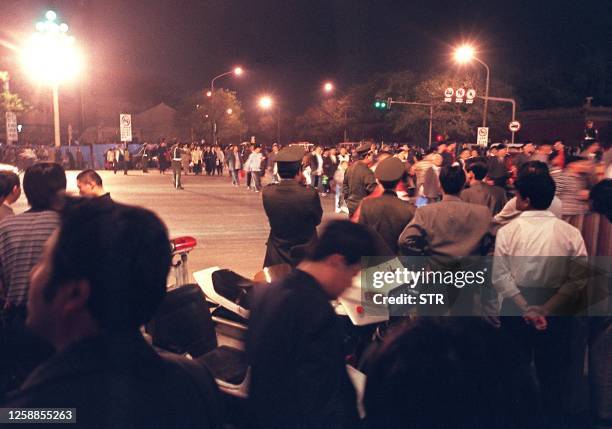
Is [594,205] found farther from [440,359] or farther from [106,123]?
[106,123]

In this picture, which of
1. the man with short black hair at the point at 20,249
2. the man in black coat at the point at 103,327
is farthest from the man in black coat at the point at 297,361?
the man with short black hair at the point at 20,249

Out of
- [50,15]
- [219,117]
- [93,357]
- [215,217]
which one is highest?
[219,117]

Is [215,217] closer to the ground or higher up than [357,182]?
closer to the ground

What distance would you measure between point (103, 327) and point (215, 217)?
1377 cm

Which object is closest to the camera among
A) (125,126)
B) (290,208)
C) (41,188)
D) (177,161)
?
(41,188)

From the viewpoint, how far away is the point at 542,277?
4043 mm

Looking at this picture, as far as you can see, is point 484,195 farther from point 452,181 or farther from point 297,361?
point 297,361

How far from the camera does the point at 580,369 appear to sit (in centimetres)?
427

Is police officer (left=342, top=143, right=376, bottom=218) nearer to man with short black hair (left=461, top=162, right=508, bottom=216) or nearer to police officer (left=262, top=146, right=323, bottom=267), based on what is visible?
man with short black hair (left=461, top=162, right=508, bottom=216)

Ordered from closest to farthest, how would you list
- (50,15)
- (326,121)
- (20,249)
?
(20,249) < (50,15) < (326,121)

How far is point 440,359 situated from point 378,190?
→ 15.7 feet

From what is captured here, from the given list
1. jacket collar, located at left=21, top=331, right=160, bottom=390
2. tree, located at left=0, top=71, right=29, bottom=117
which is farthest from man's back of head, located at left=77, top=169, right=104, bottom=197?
tree, located at left=0, top=71, right=29, bottom=117

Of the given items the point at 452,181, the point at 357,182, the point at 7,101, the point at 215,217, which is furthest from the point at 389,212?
the point at 7,101

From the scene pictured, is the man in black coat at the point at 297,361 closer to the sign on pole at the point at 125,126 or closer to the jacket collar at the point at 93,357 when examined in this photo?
the jacket collar at the point at 93,357
